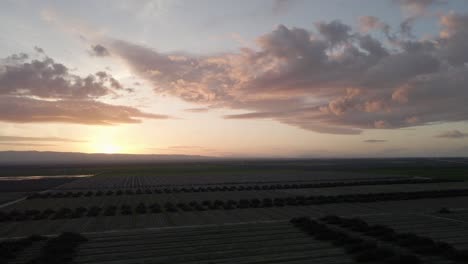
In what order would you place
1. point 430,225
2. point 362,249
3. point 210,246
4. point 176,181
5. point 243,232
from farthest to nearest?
1. point 176,181
2. point 430,225
3. point 243,232
4. point 210,246
5. point 362,249

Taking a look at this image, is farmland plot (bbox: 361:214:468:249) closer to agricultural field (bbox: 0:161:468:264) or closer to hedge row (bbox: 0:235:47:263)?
agricultural field (bbox: 0:161:468:264)

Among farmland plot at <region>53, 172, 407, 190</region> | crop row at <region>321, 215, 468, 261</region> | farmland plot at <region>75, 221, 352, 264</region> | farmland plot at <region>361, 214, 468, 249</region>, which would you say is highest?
crop row at <region>321, 215, 468, 261</region>

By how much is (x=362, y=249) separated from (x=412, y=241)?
3.86m

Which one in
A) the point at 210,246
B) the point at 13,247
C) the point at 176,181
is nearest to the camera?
the point at 13,247

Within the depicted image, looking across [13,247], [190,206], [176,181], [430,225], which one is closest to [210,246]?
[13,247]

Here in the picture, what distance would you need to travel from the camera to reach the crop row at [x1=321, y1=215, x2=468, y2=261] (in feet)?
62.1

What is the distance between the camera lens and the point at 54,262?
18.7 m

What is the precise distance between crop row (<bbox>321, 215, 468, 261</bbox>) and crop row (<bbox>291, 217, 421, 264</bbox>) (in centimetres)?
137

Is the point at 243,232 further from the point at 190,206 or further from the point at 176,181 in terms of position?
the point at 176,181

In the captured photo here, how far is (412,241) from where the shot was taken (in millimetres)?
21406

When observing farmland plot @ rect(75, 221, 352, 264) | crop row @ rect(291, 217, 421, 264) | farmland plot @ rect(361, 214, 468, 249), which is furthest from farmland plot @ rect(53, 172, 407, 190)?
crop row @ rect(291, 217, 421, 264)

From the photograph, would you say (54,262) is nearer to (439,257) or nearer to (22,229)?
(22,229)

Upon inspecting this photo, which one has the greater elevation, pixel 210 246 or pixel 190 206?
pixel 210 246

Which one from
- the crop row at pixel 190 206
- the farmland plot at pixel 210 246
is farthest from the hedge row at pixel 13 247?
the crop row at pixel 190 206
